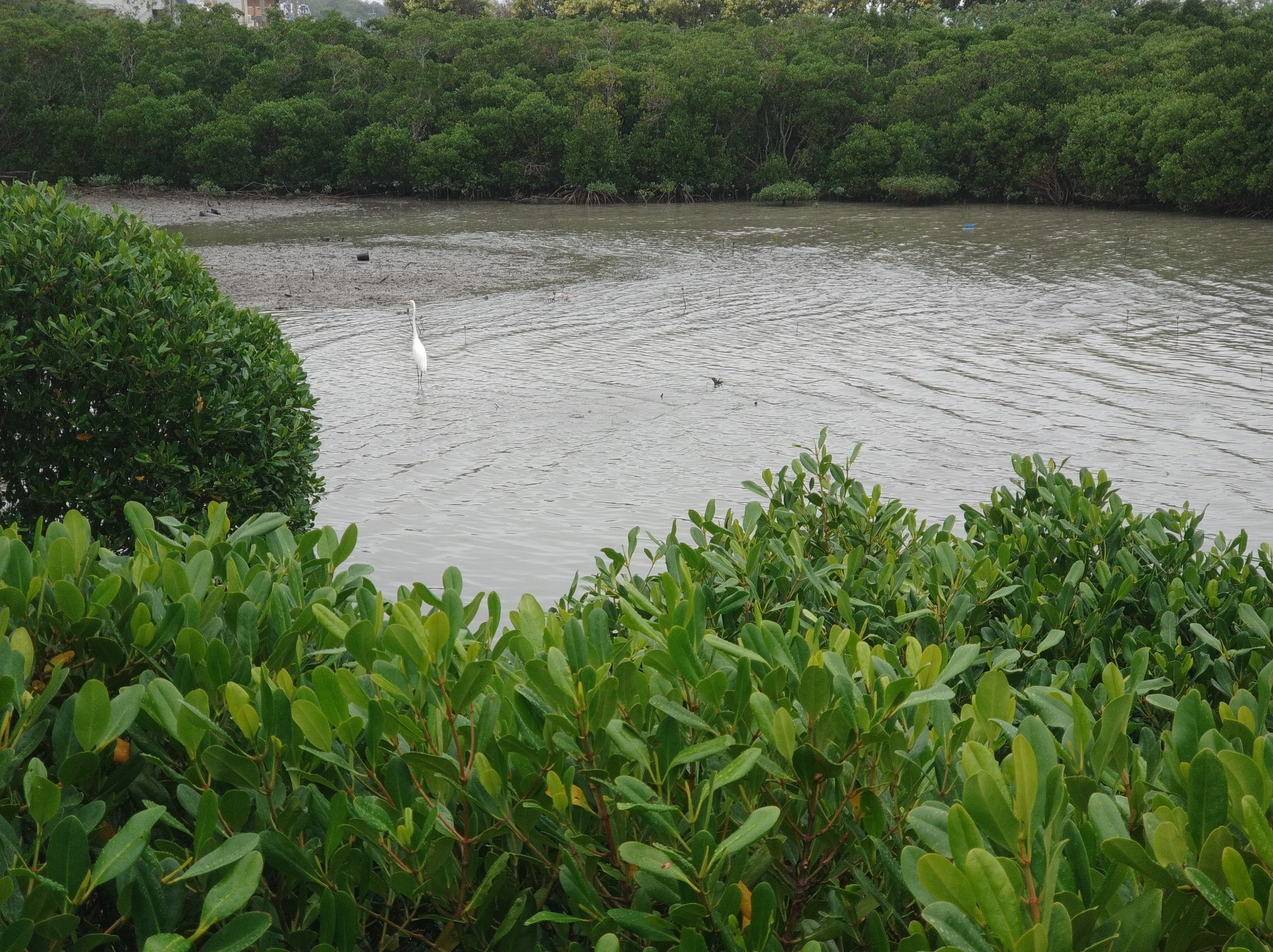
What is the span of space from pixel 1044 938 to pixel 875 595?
5.29 feet

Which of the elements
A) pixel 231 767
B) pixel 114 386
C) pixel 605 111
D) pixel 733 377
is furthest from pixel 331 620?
pixel 605 111

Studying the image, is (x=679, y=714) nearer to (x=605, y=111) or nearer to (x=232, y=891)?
(x=232, y=891)

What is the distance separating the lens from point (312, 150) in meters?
36.3

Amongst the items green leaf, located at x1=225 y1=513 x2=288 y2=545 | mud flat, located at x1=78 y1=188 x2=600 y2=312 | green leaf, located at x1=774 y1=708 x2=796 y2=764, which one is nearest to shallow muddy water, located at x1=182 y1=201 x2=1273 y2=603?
mud flat, located at x1=78 y1=188 x2=600 y2=312

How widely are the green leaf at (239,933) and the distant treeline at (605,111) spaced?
3383 centimetres

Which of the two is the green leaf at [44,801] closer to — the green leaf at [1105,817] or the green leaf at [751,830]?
the green leaf at [751,830]

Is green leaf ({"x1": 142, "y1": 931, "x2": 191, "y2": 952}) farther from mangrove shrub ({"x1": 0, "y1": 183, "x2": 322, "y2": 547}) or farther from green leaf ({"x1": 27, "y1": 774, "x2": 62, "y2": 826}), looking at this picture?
mangrove shrub ({"x1": 0, "y1": 183, "x2": 322, "y2": 547})

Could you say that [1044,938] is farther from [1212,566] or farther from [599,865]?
[1212,566]

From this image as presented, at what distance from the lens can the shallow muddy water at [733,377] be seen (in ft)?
25.3

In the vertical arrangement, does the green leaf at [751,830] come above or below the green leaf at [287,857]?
above

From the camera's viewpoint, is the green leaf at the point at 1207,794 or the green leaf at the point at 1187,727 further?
the green leaf at the point at 1187,727

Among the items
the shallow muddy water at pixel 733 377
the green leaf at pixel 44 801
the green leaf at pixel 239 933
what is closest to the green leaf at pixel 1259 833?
the green leaf at pixel 239 933

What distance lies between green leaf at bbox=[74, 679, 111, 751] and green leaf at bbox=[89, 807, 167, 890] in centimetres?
18

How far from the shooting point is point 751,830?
104cm
